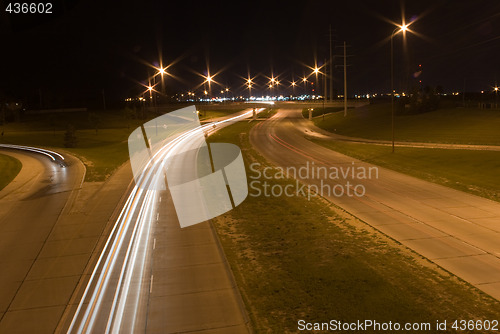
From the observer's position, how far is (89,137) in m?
69.5

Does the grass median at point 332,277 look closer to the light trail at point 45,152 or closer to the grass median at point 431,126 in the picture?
the light trail at point 45,152

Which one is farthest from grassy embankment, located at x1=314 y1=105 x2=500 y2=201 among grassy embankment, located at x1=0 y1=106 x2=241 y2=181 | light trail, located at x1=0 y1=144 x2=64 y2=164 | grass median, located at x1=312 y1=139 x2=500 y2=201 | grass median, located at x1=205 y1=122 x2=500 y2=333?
light trail, located at x1=0 y1=144 x2=64 y2=164

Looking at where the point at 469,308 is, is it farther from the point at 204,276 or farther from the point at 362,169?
the point at 362,169

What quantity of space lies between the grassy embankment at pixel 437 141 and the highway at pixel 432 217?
2.37 meters

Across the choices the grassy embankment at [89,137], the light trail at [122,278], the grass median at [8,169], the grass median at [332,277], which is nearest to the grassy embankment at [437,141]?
the grass median at [332,277]

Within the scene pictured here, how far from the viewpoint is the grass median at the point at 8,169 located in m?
33.0

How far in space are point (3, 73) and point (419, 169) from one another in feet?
496

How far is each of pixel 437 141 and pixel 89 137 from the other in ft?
170

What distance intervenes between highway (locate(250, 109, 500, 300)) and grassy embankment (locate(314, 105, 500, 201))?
2.37 meters

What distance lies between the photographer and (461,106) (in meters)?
73.7

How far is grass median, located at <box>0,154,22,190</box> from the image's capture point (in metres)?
33.0

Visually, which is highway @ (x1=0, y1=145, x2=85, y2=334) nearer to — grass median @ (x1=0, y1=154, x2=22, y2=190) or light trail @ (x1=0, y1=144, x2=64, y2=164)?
grass median @ (x1=0, y1=154, x2=22, y2=190)

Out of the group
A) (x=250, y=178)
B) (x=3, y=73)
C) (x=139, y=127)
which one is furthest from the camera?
(x=3, y=73)

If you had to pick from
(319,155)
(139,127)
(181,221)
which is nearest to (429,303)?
(181,221)
